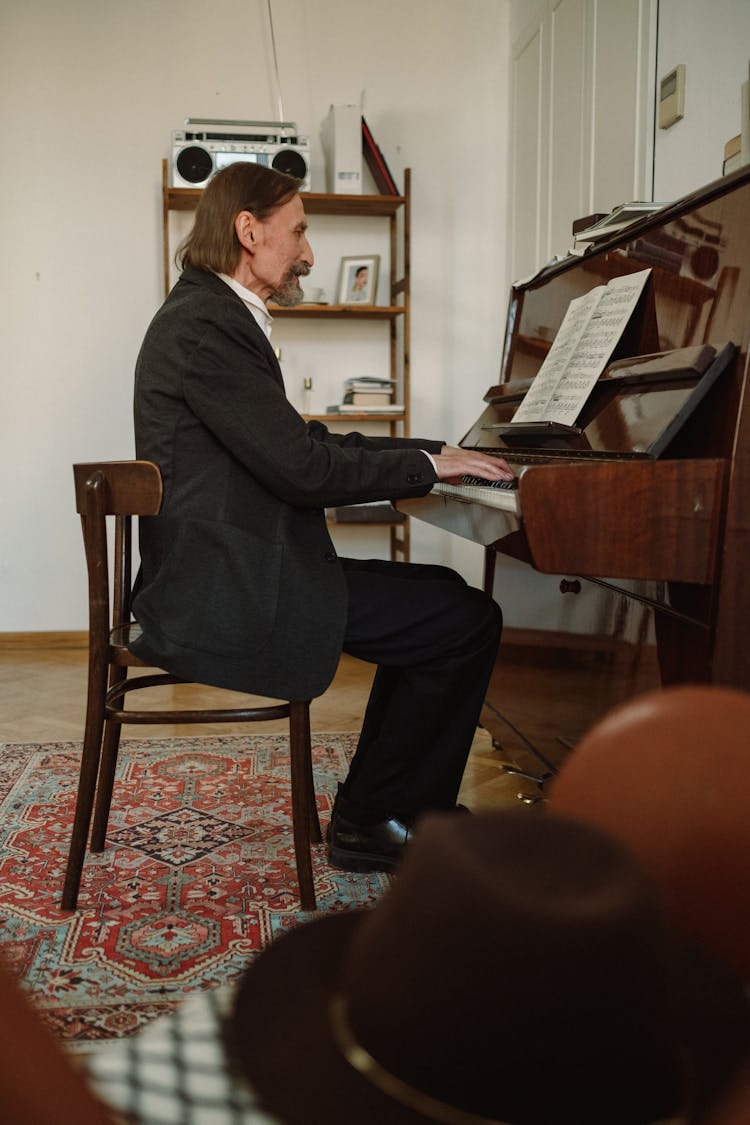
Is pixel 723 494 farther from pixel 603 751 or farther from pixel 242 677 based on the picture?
pixel 242 677

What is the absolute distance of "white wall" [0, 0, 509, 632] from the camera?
4375mm

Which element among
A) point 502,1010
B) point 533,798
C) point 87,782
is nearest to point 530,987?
point 502,1010

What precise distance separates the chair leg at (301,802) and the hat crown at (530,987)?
1.27m

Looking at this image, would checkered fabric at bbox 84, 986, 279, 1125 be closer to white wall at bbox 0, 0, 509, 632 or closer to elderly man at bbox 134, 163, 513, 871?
elderly man at bbox 134, 163, 513, 871

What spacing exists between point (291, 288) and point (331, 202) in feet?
7.34

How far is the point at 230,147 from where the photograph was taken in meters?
4.19

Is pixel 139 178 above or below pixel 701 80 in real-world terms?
above

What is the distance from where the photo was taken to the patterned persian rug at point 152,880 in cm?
165

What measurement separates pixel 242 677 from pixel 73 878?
50 cm

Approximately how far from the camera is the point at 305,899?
1893 millimetres

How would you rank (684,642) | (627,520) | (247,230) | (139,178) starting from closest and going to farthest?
(627,520), (684,642), (247,230), (139,178)

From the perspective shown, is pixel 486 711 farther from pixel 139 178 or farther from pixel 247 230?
pixel 139 178

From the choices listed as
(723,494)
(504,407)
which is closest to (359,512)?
(504,407)

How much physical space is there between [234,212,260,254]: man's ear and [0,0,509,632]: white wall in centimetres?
255
